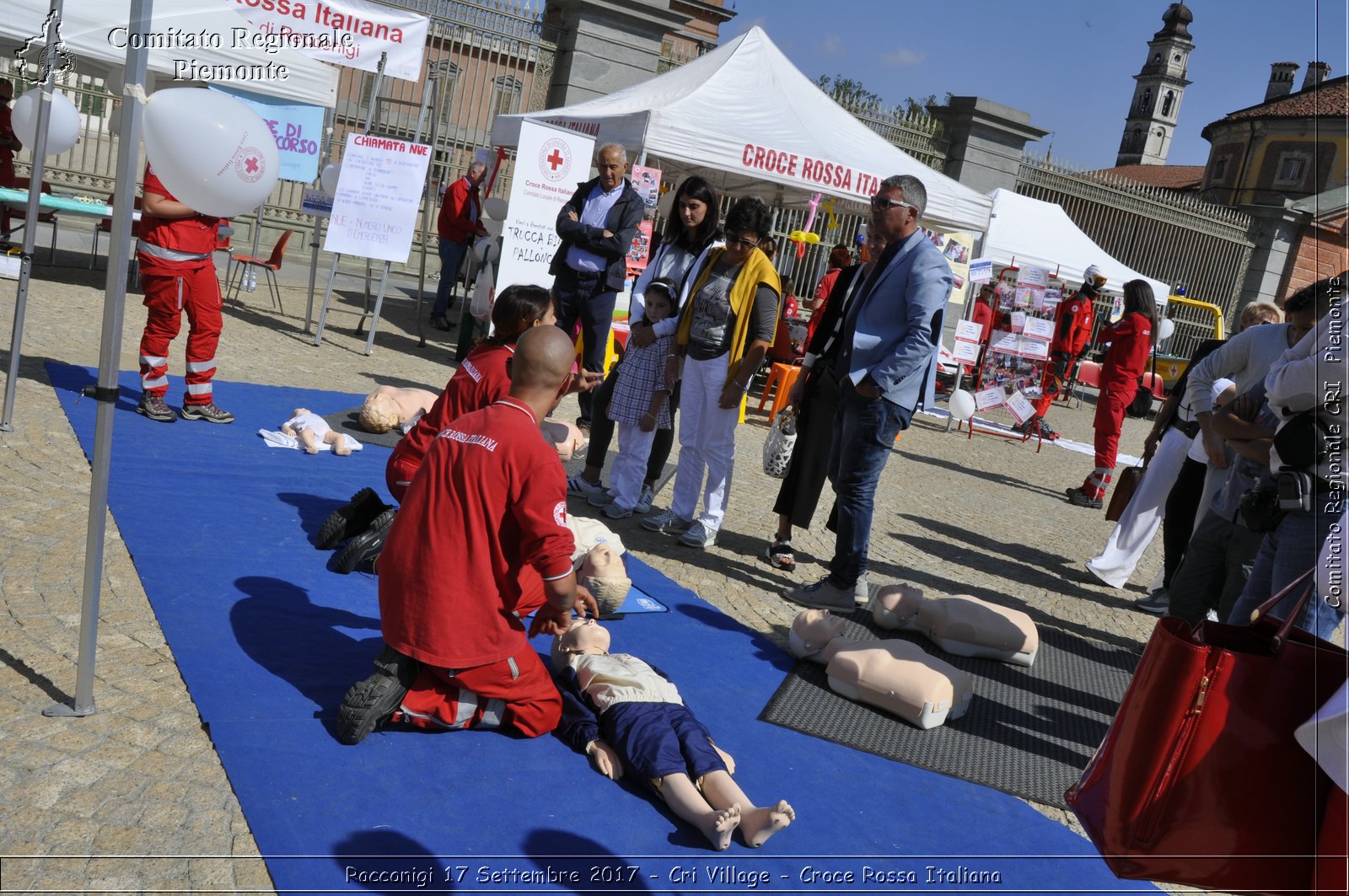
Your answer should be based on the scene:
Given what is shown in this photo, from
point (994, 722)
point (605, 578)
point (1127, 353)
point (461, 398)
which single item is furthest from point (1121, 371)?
point (461, 398)

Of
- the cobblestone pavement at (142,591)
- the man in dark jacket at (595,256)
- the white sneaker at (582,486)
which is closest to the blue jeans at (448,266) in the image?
the cobblestone pavement at (142,591)

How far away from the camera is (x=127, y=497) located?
5.00 metres

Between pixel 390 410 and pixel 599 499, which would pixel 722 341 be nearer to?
pixel 599 499

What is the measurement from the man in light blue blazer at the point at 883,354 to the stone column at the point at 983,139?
14836mm

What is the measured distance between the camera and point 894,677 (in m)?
4.31

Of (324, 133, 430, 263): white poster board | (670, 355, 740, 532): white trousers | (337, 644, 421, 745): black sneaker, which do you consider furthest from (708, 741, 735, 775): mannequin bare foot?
(324, 133, 430, 263): white poster board

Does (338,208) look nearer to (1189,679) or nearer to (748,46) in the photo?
(748,46)

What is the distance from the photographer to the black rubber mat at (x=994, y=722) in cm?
401

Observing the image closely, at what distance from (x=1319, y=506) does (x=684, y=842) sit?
2.25 metres

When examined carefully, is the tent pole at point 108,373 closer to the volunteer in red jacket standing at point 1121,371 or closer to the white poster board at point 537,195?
the white poster board at point 537,195

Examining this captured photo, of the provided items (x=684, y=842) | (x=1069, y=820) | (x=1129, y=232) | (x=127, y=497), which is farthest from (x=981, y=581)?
(x=1129, y=232)

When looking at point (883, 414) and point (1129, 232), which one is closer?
point (883, 414)

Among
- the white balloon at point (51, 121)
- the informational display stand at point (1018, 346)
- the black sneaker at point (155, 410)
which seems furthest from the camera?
the informational display stand at point (1018, 346)

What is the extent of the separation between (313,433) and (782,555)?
2955mm
